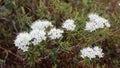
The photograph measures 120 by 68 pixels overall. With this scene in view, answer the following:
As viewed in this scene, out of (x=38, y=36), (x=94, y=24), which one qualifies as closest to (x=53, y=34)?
(x=38, y=36)

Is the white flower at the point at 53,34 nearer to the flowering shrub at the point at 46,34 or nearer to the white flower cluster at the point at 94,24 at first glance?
the flowering shrub at the point at 46,34

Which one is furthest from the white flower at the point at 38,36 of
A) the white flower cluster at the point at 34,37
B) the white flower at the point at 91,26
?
the white flower at the point at 91,26

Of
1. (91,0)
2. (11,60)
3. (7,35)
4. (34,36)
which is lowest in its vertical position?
(34,36)

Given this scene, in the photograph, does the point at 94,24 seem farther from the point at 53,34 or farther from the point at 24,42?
the point at 24,42

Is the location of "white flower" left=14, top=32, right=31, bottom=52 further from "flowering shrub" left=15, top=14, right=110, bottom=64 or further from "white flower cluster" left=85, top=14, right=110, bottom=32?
"white flower cluster" left=85, top=14, right=110, bottom=32

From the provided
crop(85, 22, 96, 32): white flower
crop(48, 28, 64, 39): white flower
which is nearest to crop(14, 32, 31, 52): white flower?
crop(48, 28, 64, 39): white flower

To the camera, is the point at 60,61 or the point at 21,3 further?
the point at 21,3

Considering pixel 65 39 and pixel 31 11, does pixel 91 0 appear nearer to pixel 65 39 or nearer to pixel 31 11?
pixel 31 11

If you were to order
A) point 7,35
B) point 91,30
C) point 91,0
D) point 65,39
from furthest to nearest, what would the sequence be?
1. point 91,0
2. point 7,35
3. point 65,39
4. point 91,30

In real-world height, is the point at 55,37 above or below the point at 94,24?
below

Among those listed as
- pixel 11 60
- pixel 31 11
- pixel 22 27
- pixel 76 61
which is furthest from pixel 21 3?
pixel 76 61

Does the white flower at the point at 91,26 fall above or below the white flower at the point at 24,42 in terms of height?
above
